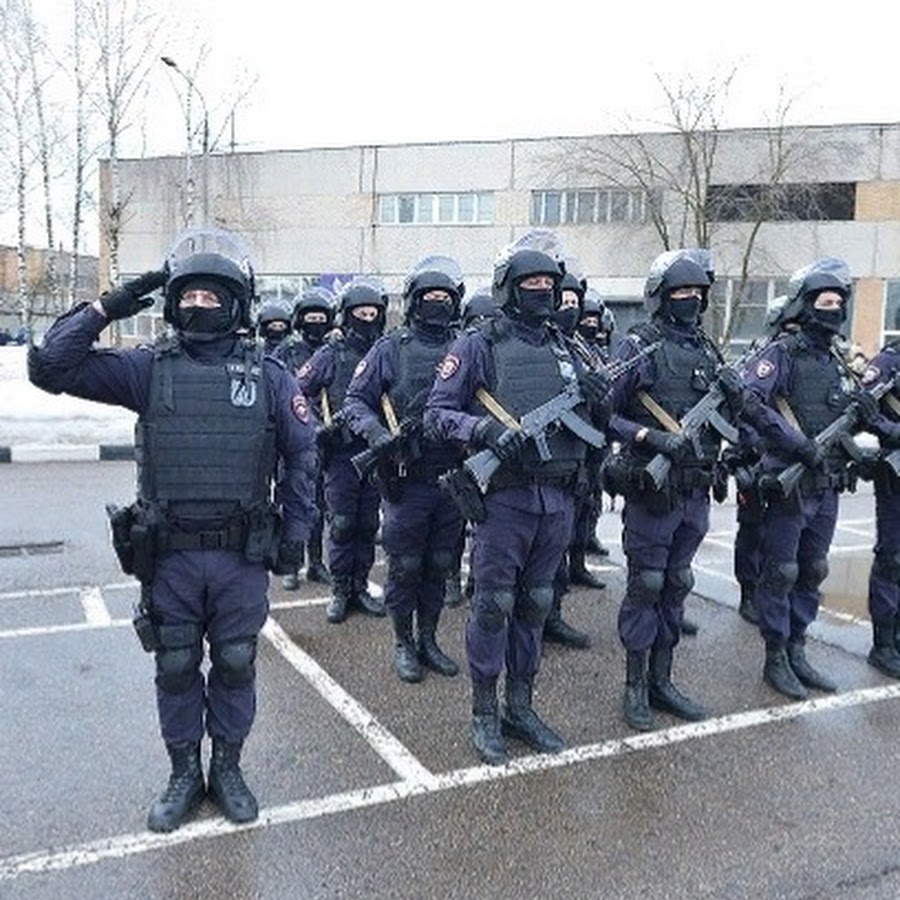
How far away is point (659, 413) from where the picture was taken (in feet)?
14.5

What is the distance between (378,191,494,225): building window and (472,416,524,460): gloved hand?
27.8 meters

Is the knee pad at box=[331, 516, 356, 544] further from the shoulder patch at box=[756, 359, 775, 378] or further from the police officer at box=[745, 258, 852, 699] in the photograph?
the shoulder patch at box=[756, 359, 775, 378]

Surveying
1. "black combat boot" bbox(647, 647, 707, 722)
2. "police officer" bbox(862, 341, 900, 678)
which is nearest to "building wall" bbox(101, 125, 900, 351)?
"police officer" bbox(862, 341, 900, 678)

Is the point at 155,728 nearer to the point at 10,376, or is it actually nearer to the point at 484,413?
the point at 484,413

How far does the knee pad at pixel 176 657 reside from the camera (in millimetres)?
3387

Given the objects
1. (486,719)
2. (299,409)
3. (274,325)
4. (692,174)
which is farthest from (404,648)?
(692,174)

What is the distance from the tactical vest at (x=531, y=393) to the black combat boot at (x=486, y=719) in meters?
0.90

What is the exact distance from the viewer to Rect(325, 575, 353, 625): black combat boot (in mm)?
5961

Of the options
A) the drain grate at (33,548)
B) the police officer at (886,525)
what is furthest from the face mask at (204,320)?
the drain grate at (33,548)

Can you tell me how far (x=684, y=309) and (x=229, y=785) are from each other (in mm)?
2886

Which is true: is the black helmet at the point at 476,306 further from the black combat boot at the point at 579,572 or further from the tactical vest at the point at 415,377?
the black combat boot at the point at 579,572

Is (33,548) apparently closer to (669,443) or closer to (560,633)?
(560,633)

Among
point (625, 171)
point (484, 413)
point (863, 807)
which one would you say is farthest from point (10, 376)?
point (863, 807)

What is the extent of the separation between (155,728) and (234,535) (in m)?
1.36
